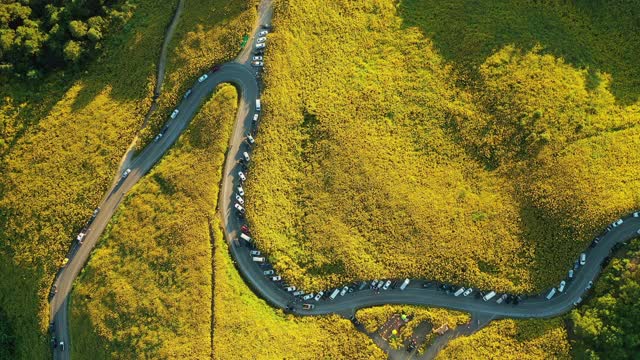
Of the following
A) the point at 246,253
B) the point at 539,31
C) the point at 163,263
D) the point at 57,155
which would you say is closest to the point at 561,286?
the point at 539,31

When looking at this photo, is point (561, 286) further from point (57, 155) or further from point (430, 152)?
point (57, 155)

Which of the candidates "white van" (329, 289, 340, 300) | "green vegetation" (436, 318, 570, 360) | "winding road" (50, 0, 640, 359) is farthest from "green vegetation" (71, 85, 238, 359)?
"green vegetation" (436, 318, 570, 360)

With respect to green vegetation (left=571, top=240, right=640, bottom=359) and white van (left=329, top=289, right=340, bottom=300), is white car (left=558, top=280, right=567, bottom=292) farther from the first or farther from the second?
white van (left=329, top=289, right=340, bottom=300)

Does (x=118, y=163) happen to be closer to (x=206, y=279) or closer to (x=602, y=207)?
(x=206, y=279)

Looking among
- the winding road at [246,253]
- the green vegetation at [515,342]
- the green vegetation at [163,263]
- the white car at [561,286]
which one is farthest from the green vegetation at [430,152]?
the green vegetation at [163,263]

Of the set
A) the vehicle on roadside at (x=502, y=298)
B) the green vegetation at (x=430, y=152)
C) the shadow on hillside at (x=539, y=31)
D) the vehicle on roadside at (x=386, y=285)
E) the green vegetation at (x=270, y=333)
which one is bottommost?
the green vegetation at (x=270, y=333)

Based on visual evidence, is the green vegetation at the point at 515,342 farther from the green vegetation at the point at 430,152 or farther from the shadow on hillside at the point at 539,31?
the shadow on hillside at the point at 539,31
